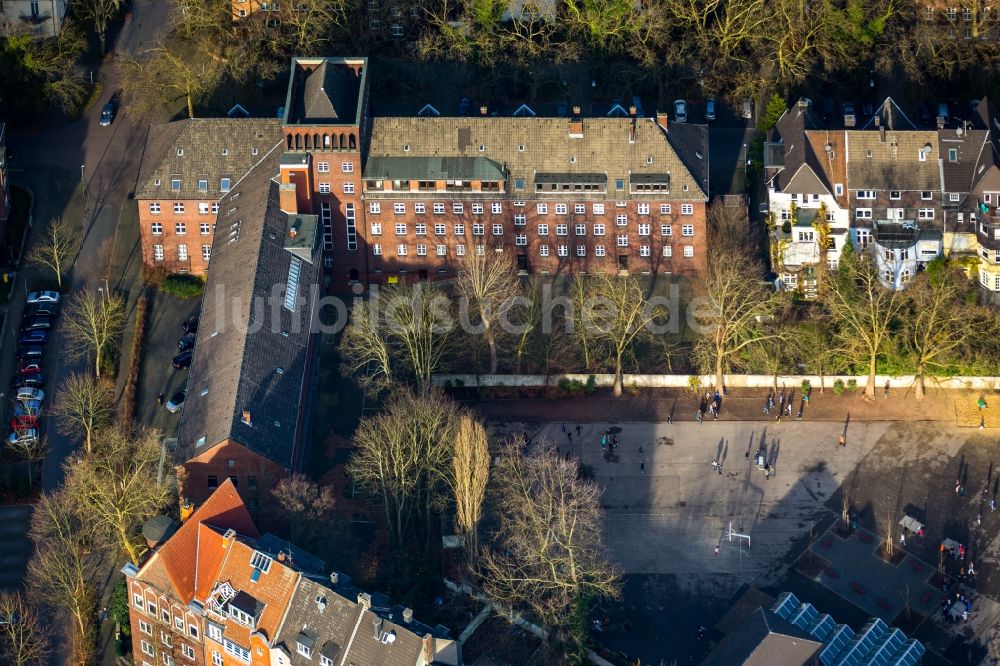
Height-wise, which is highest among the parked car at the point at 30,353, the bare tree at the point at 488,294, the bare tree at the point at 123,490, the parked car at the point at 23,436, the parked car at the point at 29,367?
the bare tree at the point at 488,294

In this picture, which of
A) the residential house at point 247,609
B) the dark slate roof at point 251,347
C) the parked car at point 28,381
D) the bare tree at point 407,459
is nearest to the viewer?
the residential house at point 247,609

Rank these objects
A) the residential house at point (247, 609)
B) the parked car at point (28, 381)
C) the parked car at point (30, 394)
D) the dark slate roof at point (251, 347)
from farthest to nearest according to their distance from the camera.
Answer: the parked car at point (28, 381) → the parked car at point (30, 394) → the dark slate roof at point (251, 347) → the residential house at point (247, 609)

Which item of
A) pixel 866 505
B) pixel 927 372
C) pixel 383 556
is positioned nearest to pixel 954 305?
pixel 927 372

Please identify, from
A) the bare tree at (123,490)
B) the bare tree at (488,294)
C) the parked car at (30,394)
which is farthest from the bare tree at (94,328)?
the bare tree at (488,294)

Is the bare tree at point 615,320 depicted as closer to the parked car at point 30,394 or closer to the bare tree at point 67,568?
the bare tree at point 67,568

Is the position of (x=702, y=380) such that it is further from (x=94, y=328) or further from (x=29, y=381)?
(x=29, y=381)

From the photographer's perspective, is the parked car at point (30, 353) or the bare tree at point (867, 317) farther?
the parked car at point (30, 353)

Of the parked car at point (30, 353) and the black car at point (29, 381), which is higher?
the parked car at point (30, 353)
